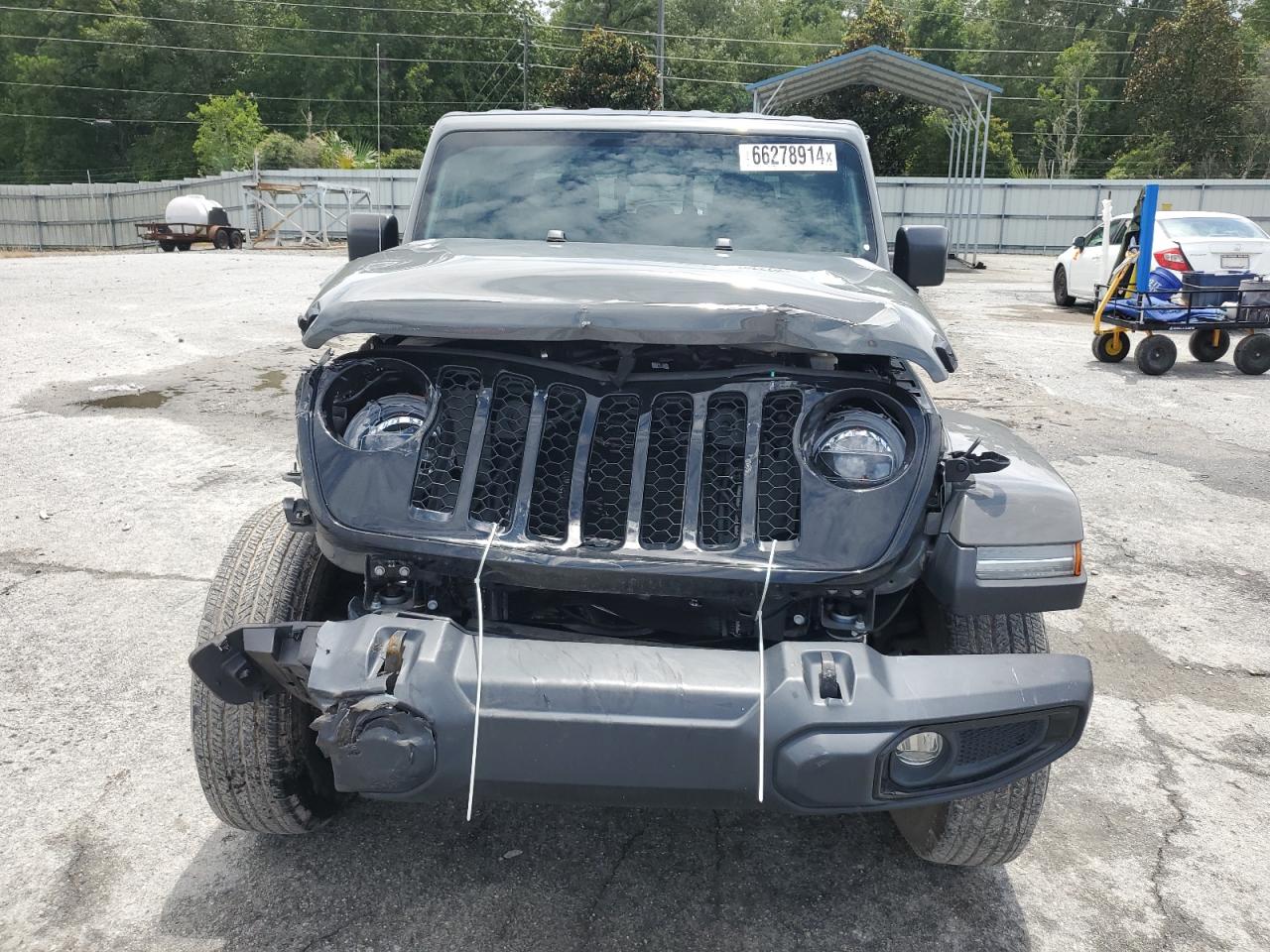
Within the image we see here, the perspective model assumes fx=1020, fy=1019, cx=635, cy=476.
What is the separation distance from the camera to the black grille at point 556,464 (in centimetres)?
227

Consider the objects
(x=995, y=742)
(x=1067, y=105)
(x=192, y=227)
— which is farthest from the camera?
(x=1067, y=105)

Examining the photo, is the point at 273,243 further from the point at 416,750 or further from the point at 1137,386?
the point at 416,750

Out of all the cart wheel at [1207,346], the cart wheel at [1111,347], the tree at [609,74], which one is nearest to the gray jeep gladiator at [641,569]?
the cart wheel at [1111,347]

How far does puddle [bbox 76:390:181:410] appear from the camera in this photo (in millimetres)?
7926

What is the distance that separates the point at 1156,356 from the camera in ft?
34.6

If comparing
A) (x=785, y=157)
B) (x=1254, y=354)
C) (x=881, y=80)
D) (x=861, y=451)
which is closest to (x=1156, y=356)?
(x=1254, y=354)

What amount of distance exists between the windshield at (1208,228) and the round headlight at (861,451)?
456 inches

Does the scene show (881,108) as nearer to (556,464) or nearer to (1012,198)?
(1012,198)

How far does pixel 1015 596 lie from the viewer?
2.26 meters

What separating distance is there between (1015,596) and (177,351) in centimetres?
985

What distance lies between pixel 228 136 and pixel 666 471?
50519 mm

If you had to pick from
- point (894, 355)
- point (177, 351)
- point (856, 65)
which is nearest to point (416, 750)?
point (894, 355)

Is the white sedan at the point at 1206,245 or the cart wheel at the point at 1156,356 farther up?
the white sedan at the point at 1206,245

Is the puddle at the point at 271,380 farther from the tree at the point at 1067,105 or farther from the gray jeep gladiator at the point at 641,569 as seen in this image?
the tree at the point at 1067,105
